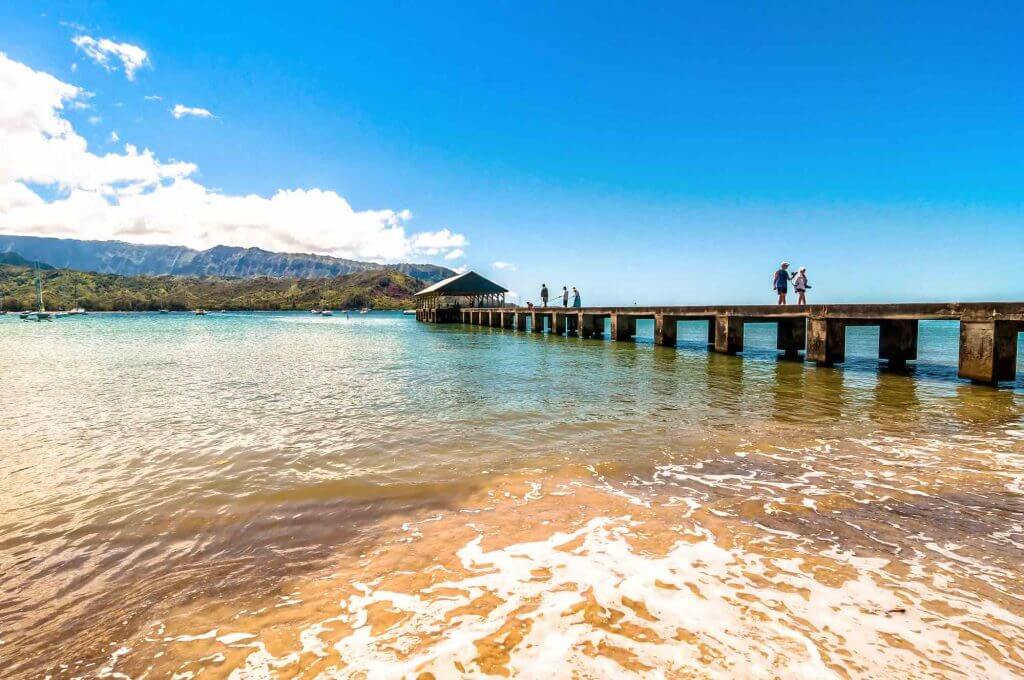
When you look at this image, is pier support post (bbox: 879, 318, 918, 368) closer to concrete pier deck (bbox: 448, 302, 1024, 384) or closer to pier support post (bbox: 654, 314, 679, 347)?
concrete pier deck (bbox: 448, 302, 1024, 384)

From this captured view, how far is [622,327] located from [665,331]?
5.37m

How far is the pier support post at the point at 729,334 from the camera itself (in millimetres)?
22703

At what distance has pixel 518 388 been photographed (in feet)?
44.7

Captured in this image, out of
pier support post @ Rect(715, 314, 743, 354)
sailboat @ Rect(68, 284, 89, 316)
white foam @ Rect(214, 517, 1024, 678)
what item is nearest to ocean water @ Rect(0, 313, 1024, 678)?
white foam @ Rect(214, 517, 1024, 678)

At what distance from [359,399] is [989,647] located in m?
11.4

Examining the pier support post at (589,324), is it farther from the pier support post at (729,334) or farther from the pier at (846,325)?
the pier support post at (729,334)

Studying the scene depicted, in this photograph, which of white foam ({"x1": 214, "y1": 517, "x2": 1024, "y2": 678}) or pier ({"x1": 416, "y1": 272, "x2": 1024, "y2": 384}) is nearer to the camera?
white foam ({"x1": 214, "y1": 517, "x2": 1024, "y2": 678})

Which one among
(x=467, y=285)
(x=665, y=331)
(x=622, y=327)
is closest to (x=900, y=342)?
(x=665, y=331)

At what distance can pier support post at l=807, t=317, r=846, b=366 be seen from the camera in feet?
59.4

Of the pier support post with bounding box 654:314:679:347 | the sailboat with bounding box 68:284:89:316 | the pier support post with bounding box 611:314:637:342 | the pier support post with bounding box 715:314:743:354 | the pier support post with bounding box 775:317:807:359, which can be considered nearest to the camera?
the pier support post with bounding box 775:317:807:359

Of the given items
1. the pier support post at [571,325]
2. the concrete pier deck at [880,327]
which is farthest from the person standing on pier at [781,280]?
the pier support post at [571,325]

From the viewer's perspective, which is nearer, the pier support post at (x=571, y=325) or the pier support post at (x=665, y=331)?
the pier support post at (x=665, y=331)

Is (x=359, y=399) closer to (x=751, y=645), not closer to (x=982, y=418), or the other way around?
(x=751, y=645)

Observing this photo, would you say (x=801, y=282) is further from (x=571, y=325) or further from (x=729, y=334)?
(x=571, y=325)
